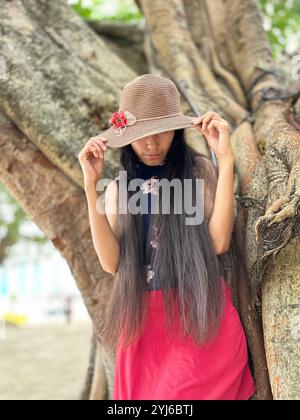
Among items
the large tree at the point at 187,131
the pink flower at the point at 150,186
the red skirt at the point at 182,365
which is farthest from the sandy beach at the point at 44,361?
the pink flower at the point at 150,186

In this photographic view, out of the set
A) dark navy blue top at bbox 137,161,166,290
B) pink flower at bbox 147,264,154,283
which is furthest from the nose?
pink flower at bbox 147,264,154,283

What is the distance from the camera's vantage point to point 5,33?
2.47m

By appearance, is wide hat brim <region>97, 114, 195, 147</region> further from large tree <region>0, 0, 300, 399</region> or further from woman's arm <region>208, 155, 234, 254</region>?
large tree <region>0, 0, 300, 399</region>

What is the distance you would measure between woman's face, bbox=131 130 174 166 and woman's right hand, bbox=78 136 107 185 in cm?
11

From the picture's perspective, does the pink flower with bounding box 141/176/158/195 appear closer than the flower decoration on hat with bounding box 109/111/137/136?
No

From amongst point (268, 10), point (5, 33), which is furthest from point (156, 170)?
point (268, 10)

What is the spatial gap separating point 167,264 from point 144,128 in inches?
14.7

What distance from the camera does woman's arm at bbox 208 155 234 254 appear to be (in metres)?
1.69

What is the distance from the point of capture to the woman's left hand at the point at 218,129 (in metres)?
1.70

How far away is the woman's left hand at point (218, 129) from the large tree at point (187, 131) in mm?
197

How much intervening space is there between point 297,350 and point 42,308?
31.0ft

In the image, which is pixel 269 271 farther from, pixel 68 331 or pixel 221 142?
Result: pixel 68 331

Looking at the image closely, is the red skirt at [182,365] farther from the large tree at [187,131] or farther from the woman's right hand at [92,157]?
the woman's right hand at [92,157]

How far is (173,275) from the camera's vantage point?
174 centimetres
